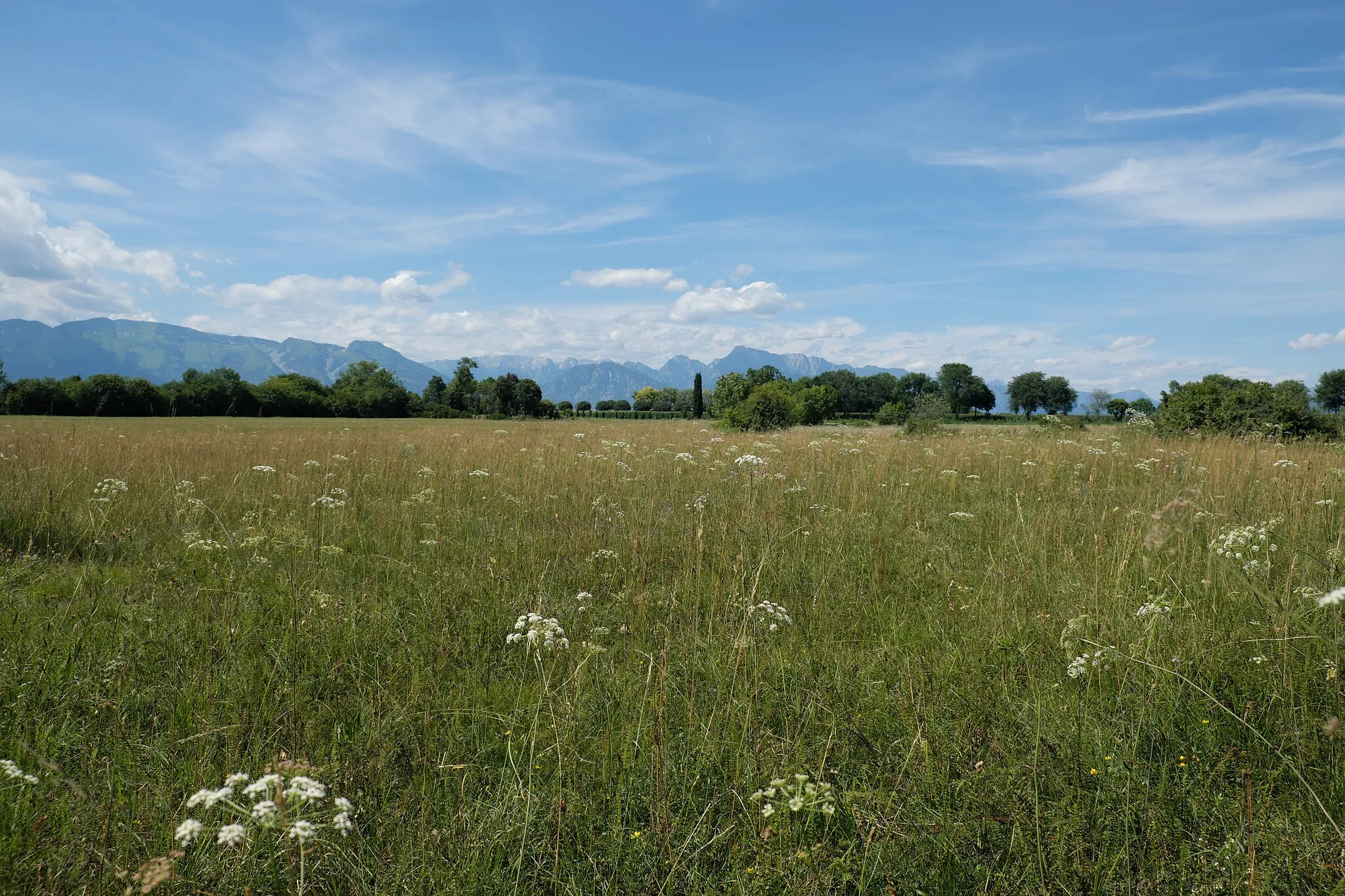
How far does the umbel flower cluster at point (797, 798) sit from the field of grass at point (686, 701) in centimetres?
4

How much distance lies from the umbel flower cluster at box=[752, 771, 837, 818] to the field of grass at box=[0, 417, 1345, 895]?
4 centimetres

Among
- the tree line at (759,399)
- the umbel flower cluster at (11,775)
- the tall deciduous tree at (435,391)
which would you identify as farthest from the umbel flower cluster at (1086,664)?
the tall deciduous tree at (435,391)

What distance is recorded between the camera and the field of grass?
2002mm

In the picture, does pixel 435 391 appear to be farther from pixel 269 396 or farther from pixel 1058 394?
pixel 1058 394

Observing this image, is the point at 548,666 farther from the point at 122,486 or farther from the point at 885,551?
the point at 122,486

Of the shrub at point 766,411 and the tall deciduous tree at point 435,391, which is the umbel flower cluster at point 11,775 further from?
the tall deciduous tree at point 435,391

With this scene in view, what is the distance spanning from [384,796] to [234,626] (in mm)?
1929

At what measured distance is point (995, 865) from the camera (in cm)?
204

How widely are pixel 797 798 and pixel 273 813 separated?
1458 millimetres

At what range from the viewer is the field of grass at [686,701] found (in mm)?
2002

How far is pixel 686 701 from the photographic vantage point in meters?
2.94

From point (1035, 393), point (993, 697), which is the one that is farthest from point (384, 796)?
point (1035, 393)

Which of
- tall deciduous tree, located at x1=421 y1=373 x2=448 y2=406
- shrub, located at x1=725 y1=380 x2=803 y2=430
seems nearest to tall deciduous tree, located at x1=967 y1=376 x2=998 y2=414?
tall deciduous tree, located at x1=421 y1=373 x2=448 y2=406

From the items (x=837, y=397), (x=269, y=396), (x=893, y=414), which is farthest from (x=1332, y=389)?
(x=269, y=396)
